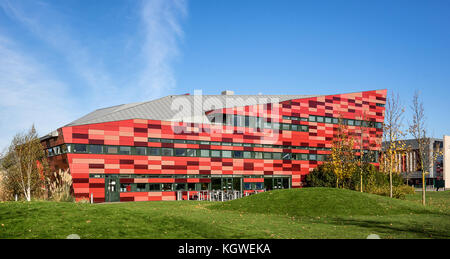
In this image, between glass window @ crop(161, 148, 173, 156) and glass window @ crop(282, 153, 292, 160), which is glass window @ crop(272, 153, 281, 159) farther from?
glass window @ crop(161, 148, 173, 156)

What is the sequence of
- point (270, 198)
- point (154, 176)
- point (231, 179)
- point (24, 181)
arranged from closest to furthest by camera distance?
point (270, 198) → point (24, 181) → point (154, 176) → point (231, 179)

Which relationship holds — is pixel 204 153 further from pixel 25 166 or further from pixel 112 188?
pixel 25 166

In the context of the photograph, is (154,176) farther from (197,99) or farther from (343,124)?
(343,124)

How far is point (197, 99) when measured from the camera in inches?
1964

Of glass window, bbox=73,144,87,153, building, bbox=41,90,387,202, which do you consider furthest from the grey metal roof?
glass window, bbox=73,144,87,153

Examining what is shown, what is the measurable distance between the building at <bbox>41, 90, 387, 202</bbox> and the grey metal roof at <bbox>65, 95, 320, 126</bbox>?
124 mm

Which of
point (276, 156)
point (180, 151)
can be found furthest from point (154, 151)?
point (276, 156)

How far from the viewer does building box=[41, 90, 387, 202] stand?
1497 inches

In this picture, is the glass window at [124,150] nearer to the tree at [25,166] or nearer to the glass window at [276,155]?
the tree at [25,166]

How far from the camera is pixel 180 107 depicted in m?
46.9

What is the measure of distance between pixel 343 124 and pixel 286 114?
396 inches

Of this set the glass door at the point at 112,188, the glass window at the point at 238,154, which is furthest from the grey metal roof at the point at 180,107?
the glass door at the point at 112,188

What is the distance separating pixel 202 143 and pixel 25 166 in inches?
749
